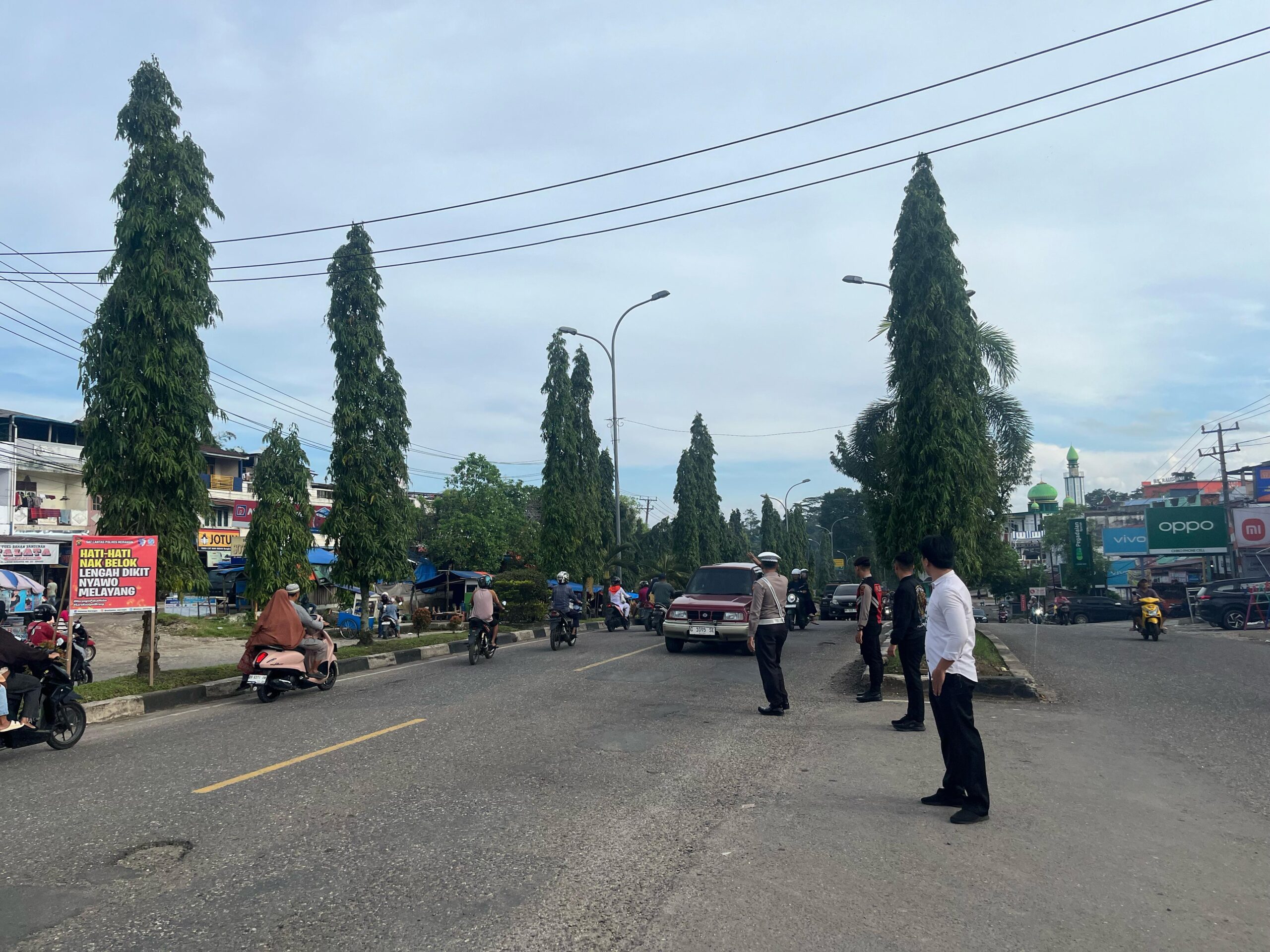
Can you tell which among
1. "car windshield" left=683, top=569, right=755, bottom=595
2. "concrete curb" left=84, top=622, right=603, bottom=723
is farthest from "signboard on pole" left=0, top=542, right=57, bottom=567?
"car windshield" left=683, top=569, right=755, bottom=595

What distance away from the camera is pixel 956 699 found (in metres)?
5.52

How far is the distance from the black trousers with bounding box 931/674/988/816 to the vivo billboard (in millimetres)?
59125

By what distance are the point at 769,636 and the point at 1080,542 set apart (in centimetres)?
6266

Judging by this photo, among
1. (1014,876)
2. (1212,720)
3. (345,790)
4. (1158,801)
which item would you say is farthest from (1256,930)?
(1212,720)

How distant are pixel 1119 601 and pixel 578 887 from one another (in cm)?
4398

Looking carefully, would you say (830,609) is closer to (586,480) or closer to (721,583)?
(586,480)

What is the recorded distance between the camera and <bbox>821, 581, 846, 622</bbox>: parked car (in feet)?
118

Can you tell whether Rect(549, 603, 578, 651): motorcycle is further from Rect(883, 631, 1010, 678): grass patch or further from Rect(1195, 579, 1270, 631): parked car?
Rect(1195, 579, 1270, 631): parked car

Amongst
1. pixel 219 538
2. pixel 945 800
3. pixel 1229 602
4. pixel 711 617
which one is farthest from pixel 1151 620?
pixel 219 538

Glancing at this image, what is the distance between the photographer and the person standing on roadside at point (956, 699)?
5.46 meters

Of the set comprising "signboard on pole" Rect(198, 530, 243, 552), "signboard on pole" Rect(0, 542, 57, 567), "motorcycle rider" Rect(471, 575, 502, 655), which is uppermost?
"signboard on pole" Rect(198, 530, 243, 552)

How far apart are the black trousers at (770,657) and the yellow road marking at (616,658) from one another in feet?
16.0

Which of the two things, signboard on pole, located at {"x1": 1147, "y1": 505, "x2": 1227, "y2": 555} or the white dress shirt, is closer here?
the white dress shirt

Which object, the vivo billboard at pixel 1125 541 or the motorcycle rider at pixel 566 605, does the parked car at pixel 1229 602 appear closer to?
the motorcycle rider at pixel 566 605
